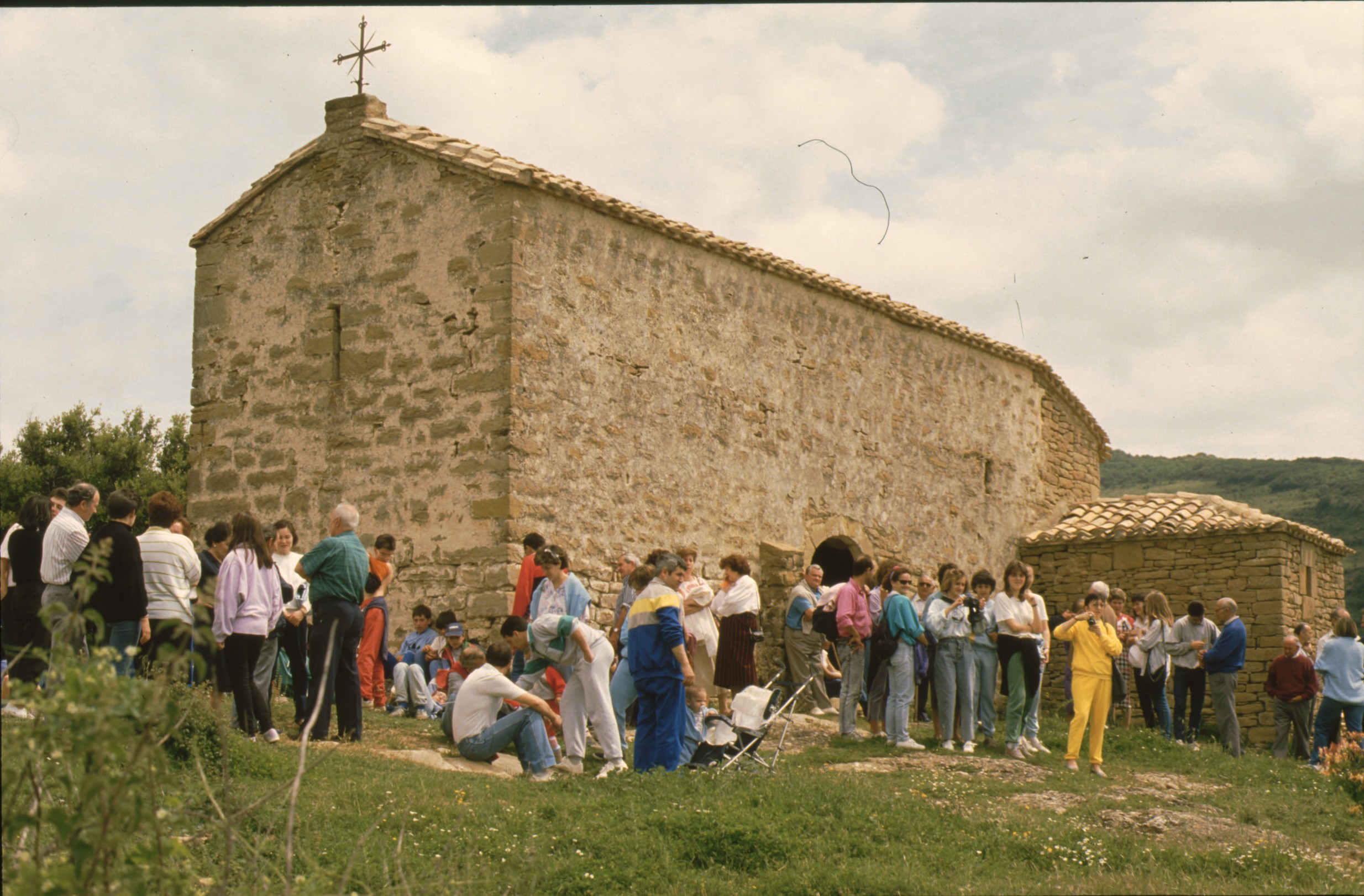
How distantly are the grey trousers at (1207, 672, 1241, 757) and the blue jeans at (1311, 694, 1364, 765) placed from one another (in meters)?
0.71

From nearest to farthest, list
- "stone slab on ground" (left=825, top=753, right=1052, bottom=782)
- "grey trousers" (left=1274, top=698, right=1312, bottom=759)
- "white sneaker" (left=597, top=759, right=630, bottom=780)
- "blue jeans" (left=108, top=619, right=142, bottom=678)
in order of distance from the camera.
→ "blue jeans" (left=108, top=619, right=142, bottom=678) → "white sneaker" (left=597, top=759, right=630, bottom=780) → "stone slab on ground" (left=825, top=753, right=1052, bottom=782) → "grey trousers" (left=1274, top=698, right=1312, bottom=759)

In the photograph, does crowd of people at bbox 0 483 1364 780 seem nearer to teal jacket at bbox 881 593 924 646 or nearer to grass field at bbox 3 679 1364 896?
teal jacket at bbox 881 593 924 646

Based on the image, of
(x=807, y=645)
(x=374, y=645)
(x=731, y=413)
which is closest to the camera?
(x=374, y=645)

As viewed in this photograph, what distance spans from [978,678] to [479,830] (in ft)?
19.3

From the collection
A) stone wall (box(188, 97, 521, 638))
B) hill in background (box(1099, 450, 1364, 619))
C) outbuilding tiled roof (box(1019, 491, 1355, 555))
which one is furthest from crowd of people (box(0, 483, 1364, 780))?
hill in background (box(1099, 450, 1364, 619))

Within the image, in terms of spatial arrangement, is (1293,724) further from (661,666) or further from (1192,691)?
(661,666)

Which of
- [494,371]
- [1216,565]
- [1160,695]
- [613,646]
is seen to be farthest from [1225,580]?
[494,371]

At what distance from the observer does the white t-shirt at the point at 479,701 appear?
876cm

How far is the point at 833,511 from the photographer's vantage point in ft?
51.4

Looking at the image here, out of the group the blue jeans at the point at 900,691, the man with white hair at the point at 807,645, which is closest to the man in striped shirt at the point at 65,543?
the blue jeans at the point at 900,691

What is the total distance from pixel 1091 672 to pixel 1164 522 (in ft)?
27.5

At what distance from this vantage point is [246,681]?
8.46 metres

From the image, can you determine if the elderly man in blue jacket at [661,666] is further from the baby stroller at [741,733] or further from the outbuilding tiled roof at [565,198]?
the outbuilding tiled roof at [565,198]

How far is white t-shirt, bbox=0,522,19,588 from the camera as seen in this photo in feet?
26.7
